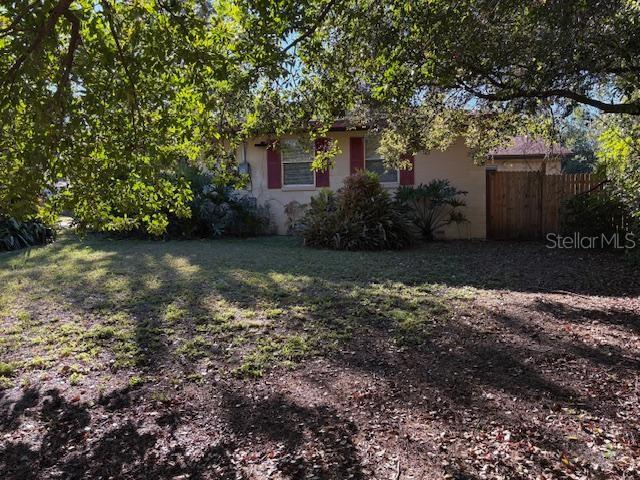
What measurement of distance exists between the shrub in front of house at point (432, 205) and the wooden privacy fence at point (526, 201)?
844mm

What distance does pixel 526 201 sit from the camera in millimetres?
12539

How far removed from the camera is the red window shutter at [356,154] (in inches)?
525

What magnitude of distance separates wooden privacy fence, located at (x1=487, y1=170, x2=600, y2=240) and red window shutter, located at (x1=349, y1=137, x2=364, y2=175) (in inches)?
128

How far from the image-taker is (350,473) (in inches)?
103

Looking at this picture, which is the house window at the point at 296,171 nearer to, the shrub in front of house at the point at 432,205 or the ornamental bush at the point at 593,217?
the shrub in front of house at the point at 432,205

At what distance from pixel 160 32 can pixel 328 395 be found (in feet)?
8.81

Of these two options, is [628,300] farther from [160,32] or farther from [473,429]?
[160,32]

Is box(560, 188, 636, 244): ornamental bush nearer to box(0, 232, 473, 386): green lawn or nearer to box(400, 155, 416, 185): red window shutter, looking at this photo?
box(0, 232, 473, 386): green lawn

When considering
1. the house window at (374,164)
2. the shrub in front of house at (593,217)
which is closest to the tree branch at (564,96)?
the shrub in front of house at (593,217)

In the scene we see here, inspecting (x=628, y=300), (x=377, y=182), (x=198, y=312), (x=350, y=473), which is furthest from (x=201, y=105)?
(x=377, y=182)

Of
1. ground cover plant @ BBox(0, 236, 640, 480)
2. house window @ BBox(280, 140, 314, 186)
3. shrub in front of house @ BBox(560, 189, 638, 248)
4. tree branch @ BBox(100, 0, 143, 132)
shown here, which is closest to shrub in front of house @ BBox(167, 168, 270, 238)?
house window @ BBox(280, 140, 314, 186)

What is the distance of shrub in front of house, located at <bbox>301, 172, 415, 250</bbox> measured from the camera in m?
10.6

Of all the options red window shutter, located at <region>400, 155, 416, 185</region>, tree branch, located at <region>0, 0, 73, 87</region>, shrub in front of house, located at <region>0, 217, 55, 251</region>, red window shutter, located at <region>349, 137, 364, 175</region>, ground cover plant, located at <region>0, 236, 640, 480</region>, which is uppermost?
red window shutter, located at <region>349, 137, 364, 175</region>

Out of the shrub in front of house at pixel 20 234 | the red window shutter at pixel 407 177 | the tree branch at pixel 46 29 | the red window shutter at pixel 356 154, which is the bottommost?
the shrub in front of house at pixel 20 234
